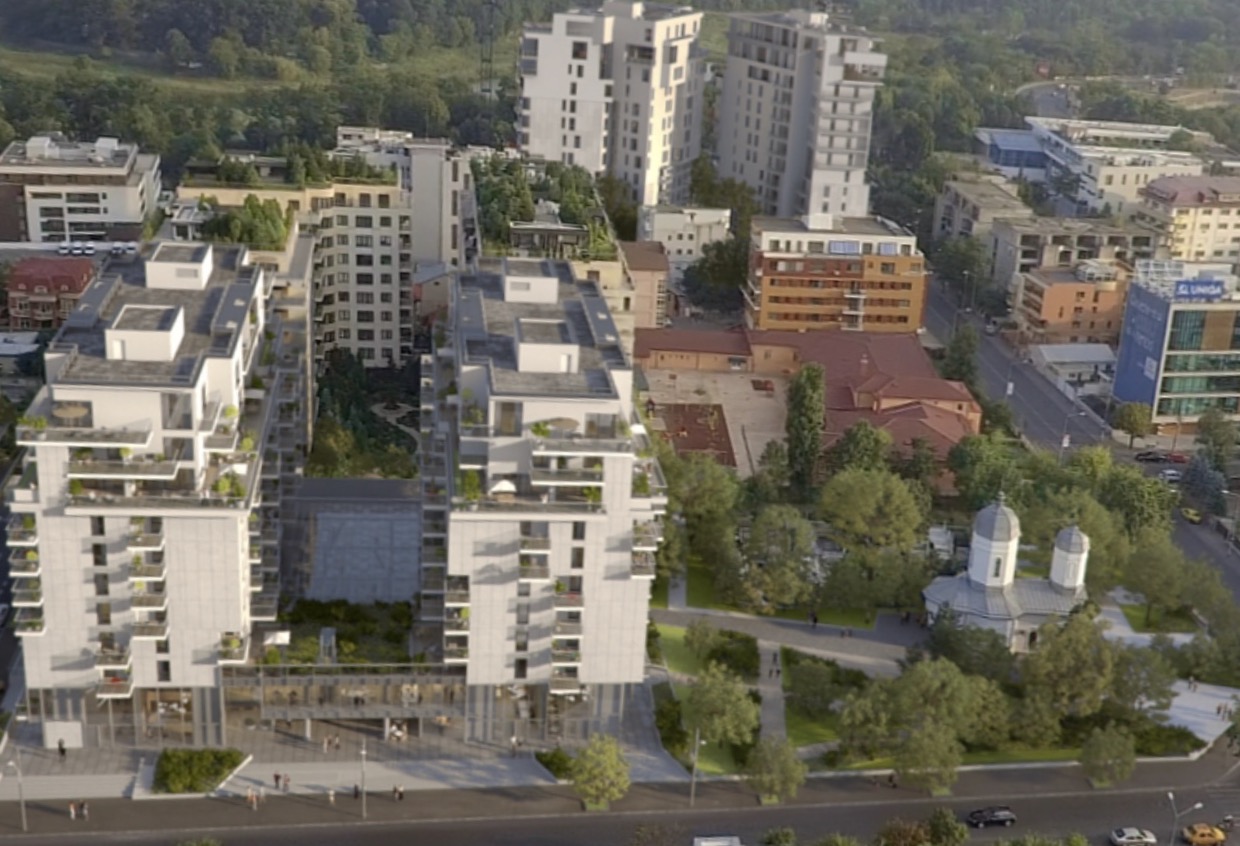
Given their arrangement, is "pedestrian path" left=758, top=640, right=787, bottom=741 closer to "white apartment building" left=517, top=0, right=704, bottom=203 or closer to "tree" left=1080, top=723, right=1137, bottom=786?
"tree" left=1080, top=723, right=1137, bottom=786

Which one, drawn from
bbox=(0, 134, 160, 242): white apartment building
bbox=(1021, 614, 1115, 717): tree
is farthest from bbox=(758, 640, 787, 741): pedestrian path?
bbox=(0, 134, 160, 242): white apartment building

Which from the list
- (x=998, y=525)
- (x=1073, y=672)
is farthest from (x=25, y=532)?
(x=1073, y=672)

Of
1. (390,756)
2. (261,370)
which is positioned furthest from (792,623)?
(261,370)

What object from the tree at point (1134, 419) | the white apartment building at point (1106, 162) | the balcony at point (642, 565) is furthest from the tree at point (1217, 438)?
the white apartment building at point (1106, 162)

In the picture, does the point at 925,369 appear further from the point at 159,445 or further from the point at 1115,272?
the point at 159,445

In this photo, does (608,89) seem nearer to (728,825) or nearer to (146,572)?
(146,572)

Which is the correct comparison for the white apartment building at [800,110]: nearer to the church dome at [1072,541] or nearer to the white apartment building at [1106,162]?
the white apartment building at [1106,162]
